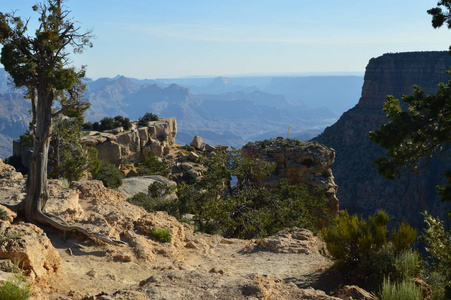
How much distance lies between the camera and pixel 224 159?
22656 mm

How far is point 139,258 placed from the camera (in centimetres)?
1109

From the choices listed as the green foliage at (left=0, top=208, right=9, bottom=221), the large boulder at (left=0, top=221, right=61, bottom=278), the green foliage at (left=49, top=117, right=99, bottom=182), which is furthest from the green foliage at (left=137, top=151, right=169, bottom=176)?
the large boulder at (left=0, top=221, right=61, bottom=278)

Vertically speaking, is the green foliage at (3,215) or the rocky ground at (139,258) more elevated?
the green foliage at (3,215)

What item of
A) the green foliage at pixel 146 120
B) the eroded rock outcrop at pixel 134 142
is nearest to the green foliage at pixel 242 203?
the eroded rock outcrop at pixel 134 142

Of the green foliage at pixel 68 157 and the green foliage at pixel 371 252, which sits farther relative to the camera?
the green foliage at pixel 68 157

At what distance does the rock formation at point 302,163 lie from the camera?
28905 millimetres

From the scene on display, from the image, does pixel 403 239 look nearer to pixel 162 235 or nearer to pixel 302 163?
pixel 162 235

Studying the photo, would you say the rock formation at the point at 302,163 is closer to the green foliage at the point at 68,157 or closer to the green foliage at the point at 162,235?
the green foliage at the point at 68,157

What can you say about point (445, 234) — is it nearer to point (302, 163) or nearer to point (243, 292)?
point (243, 292)

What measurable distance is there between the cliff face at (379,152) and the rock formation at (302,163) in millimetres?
30045

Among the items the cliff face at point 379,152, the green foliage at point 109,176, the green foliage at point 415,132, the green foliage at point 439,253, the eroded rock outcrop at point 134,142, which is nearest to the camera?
the green foliage at point 415,132

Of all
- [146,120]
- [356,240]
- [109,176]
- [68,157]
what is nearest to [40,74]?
[356,240]

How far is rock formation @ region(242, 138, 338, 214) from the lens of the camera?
2890 centimetres

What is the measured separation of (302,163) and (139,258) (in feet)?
67.4
